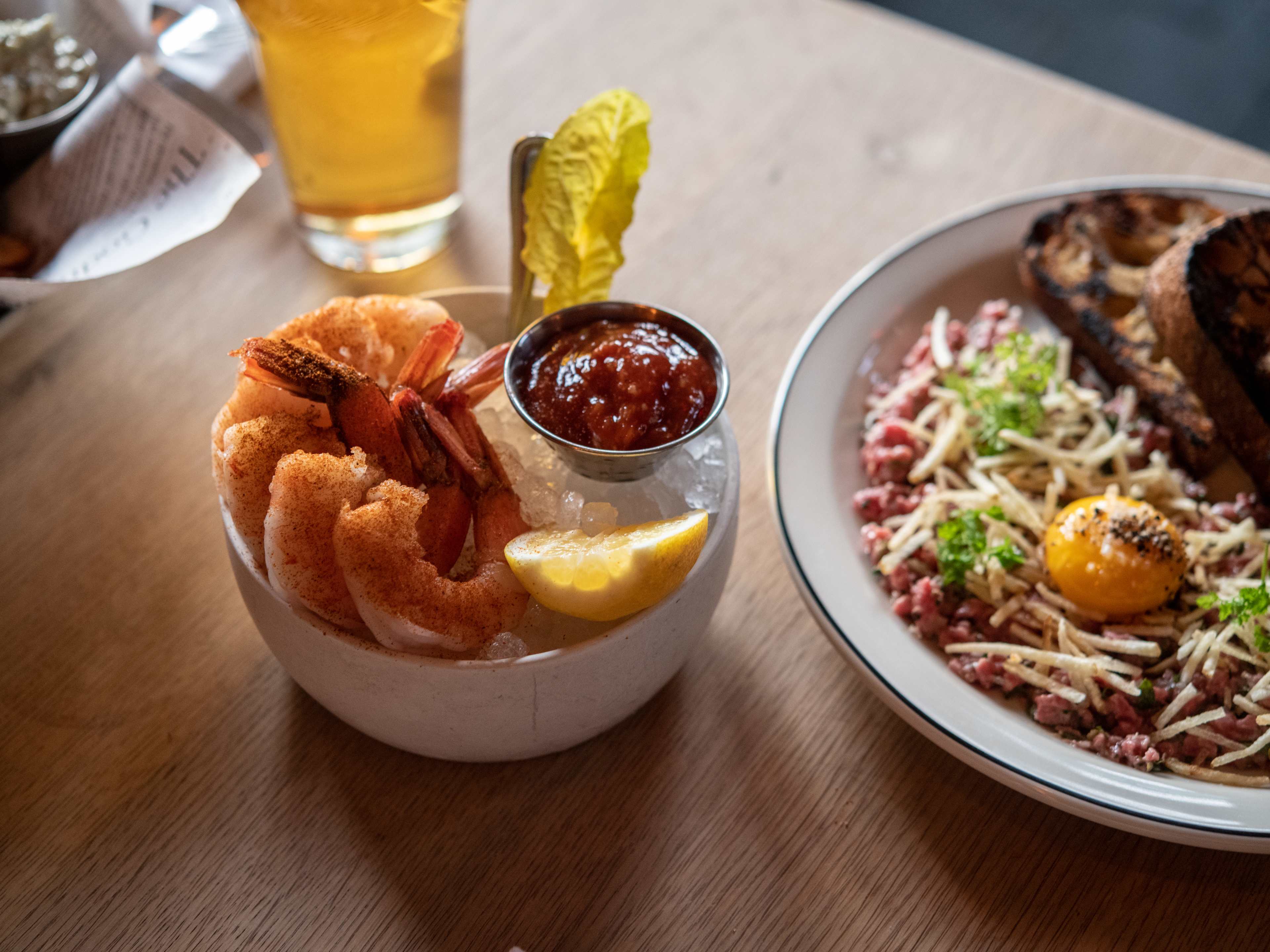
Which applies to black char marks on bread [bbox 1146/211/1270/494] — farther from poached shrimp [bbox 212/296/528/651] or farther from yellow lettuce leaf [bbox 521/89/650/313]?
poached shrimp [bbox 212/296/528/651]

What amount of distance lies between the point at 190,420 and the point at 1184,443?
184 cm

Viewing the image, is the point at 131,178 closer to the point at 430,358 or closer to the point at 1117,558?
the point at 430,358

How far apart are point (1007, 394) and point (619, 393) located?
863mm

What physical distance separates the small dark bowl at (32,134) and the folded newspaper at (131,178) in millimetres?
18

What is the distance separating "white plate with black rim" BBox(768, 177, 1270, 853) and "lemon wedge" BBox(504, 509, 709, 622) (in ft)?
1.11

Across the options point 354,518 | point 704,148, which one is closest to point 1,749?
point 354,518

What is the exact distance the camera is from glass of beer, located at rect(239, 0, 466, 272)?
1.78 m

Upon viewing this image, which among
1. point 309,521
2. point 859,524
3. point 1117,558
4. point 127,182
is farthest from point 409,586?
point 127,182

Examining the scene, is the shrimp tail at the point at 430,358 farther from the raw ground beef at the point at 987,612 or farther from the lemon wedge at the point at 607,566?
the raw ground beef at the point at 987,612

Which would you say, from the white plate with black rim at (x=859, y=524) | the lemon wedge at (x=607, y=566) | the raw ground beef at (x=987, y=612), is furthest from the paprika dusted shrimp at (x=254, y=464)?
the raw ground beef at (x=987, y=612)

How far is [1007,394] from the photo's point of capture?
1.92 meters

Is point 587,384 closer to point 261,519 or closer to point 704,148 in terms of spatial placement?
point 261,519

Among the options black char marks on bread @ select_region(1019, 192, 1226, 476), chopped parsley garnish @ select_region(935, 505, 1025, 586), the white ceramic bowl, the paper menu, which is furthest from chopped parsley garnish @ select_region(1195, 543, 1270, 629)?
the paper menu

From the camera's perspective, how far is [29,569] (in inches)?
66.8
